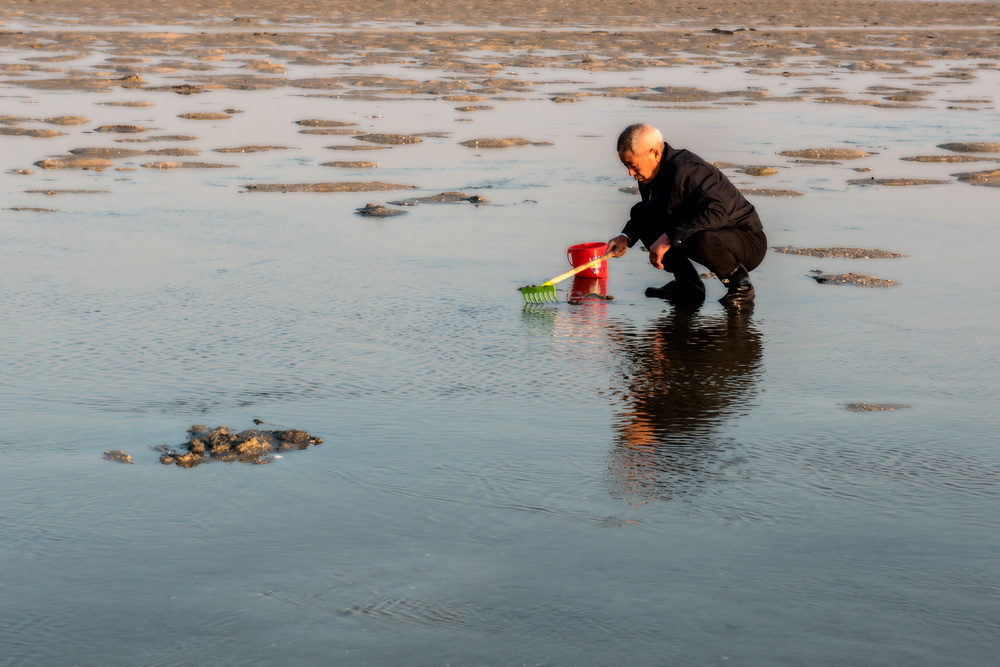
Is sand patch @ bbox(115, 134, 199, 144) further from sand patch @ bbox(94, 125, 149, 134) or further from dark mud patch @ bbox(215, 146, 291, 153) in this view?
dark mud patch @ bbox(215, 146, 291, 153)

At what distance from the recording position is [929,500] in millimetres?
4387

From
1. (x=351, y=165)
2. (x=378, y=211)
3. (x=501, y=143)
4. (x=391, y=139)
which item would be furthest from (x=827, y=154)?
(x=378, y=211)

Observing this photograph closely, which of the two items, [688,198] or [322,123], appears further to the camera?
[322,123]

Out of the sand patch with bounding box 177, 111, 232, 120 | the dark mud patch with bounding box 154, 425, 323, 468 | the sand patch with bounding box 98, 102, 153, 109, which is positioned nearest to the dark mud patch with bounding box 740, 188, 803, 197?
the dark mud patch with bounding box 154, 425, 323, 468

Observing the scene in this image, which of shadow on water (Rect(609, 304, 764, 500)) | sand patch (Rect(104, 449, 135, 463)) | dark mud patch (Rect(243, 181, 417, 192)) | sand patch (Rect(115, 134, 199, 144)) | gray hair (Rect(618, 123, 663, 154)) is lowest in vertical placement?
shadow on water (Rect(609, 304, 764, 500))

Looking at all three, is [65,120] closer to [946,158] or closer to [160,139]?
[160,139]

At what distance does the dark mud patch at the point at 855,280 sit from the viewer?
769 centimetres

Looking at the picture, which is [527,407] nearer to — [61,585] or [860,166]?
[61,585]

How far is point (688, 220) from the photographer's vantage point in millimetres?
7277

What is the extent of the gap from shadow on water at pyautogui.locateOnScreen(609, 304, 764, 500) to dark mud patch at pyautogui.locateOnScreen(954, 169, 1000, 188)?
16.2 feet

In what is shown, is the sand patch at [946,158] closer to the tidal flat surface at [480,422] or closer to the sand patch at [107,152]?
the tidal flat surface at [480,422]

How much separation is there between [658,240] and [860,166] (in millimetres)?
5778

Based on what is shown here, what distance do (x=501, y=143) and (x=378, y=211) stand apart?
Result: 411cm

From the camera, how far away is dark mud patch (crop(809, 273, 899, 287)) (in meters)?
7.69
